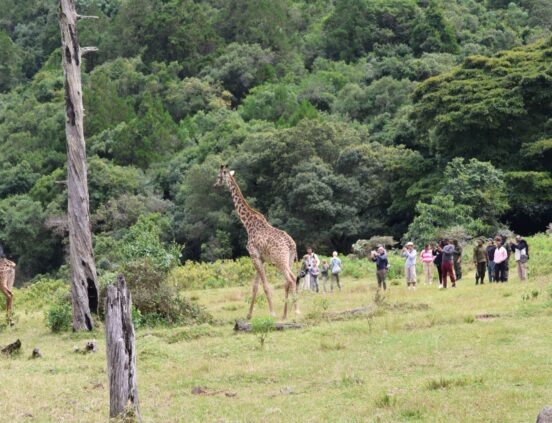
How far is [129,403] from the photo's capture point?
10406 mm

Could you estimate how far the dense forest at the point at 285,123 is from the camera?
147 ft

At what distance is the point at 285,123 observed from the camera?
61750 millimetres

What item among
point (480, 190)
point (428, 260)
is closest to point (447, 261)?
point (428, 260)

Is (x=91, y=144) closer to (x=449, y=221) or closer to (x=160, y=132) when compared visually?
(x=160, y=132)

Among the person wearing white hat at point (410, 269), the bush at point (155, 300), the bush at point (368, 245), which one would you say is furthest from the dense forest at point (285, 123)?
the person wearing white hat at point (410, 269)

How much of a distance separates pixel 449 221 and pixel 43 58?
65131 mm

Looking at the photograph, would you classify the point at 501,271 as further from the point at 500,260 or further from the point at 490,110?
the point at 490,110

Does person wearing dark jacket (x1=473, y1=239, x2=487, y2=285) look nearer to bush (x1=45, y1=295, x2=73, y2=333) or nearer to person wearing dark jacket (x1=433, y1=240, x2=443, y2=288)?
person wearing dark jacket (x1=433, y1=240, x2=443, y2=288)

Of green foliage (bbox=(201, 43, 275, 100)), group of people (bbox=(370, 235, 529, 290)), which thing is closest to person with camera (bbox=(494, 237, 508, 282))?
group of people (bbox=(370, 235, 529, 290))

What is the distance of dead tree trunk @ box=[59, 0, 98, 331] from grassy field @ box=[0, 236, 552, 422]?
972 mm

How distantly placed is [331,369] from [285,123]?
47802mm

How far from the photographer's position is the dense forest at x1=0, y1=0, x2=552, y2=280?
44.9 meters

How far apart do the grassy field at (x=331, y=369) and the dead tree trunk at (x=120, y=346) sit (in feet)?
5.28

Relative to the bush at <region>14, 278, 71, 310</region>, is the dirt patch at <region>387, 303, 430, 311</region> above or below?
below
